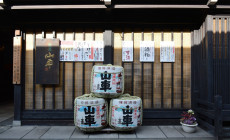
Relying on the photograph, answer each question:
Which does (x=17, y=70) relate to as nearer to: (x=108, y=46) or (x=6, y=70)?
(x=108, y=46)

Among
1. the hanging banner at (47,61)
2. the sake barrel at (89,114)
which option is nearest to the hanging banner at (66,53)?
the hanging banner at (47,61)

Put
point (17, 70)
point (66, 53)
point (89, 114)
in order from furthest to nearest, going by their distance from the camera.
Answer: point (66, 53) < point (17, 70) < point (89, 114)

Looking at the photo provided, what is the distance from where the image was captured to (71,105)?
7.28 metres

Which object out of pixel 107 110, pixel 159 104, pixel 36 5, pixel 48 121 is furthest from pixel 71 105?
pixel 36 5

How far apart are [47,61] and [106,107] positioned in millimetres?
3397

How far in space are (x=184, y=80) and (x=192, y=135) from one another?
2423 millimetres

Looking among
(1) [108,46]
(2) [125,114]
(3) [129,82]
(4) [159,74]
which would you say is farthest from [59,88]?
(4) [159,74]

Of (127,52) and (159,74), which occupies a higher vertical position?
(127,52)

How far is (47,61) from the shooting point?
23.5ft

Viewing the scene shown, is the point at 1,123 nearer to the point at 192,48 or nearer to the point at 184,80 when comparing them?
the point at 184,80

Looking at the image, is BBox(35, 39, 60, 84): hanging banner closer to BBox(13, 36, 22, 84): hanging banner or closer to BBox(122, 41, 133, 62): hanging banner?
BBox(13, 36, 22, 84): hanging banner

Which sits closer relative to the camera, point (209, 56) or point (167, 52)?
point (209, 56)

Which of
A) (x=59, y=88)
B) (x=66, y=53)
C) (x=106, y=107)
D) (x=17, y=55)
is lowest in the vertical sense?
(x=106, y=107)

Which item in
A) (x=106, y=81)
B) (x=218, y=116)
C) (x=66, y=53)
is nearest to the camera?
(x=218, y=116)
